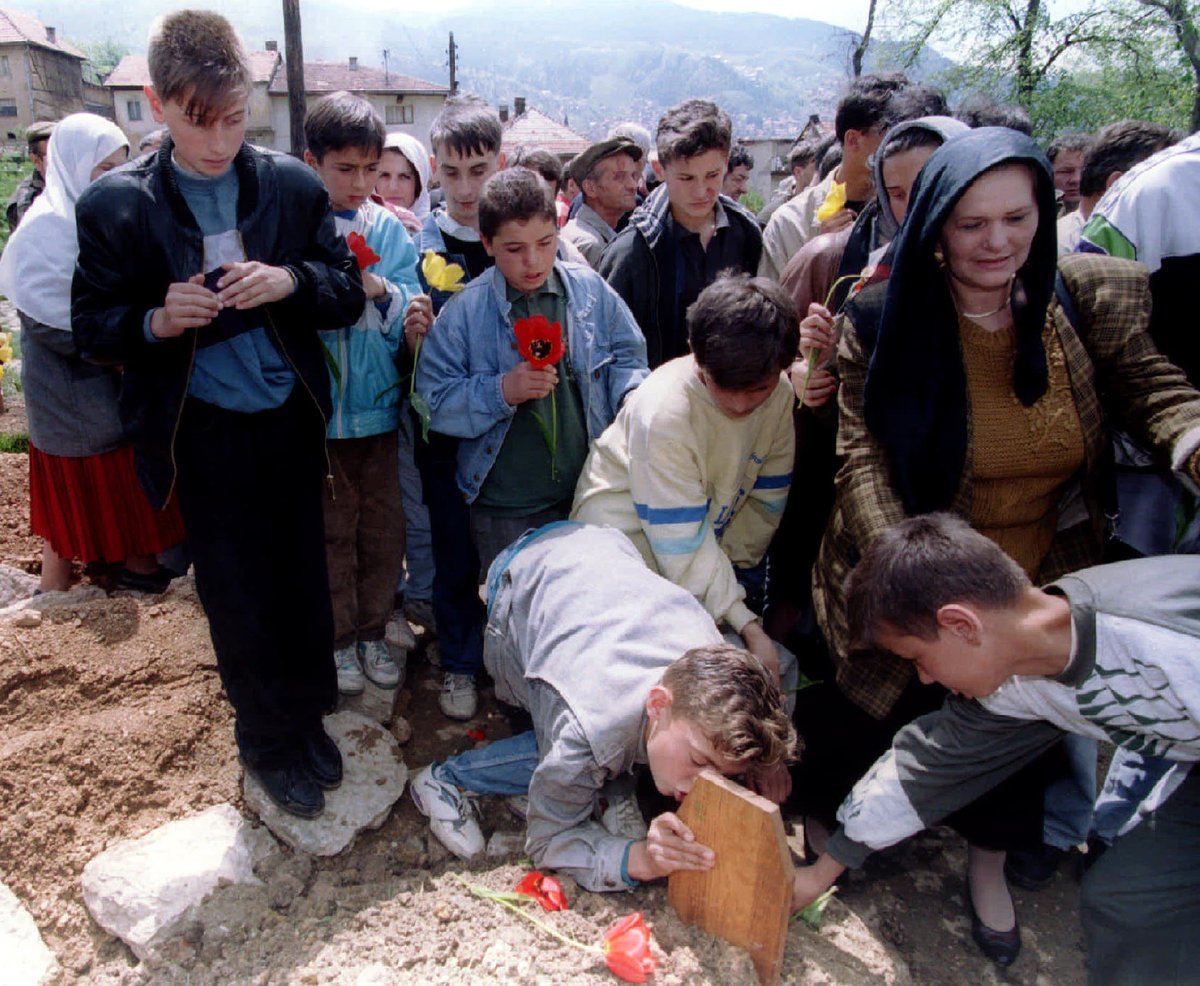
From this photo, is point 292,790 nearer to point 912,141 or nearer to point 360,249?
point 360,249

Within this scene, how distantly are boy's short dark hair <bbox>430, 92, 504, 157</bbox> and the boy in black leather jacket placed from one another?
1225 millimetres

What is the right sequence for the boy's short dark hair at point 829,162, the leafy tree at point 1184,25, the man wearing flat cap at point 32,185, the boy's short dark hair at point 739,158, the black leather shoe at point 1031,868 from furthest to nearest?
the leafy tree at point 1184,25
the boy's short dark hair at point 739,158
the boy's short dark hair at point 829,162
the man wearing flat cap at point 32,185
the black leather shoe at point 1031,868

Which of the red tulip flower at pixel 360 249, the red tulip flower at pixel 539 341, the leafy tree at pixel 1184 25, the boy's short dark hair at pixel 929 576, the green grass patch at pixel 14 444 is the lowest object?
the green grass patch at pixel 14 444

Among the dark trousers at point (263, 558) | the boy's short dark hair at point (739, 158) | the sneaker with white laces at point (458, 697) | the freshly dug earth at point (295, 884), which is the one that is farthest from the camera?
the boy's short dark hair at point (739, 158)

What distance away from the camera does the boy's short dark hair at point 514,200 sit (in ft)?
8.93

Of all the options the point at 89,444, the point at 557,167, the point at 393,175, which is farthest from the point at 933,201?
the point at 557,167

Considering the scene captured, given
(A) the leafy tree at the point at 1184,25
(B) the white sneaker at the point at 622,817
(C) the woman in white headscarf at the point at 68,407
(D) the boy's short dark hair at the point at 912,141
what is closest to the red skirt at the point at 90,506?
(C) the woman in white headscarf at the point at 68,407

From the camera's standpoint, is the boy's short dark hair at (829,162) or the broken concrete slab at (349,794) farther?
the boy's short dark hair at (829,162)

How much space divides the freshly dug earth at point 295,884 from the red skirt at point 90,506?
0.35 m

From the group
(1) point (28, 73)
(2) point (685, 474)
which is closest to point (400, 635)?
(2) point (685, 474)

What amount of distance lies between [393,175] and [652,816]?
298 cm

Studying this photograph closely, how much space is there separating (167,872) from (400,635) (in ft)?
4.13

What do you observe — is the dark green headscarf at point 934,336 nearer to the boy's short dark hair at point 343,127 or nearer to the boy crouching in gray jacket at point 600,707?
the boy crouching in gray jacket at point 600,707

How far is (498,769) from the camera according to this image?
8.65ft
